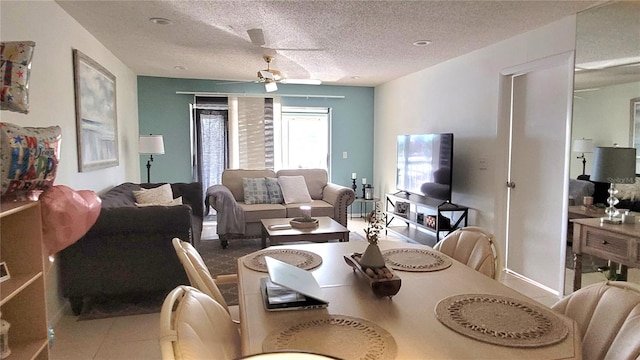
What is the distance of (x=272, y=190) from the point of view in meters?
5.34

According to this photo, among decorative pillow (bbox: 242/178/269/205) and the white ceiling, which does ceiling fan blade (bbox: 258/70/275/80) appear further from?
decorative pillow (bbox: 242/178/269/205)

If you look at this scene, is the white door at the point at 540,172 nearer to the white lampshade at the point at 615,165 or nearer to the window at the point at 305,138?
the white lampshade at the point at 615,165

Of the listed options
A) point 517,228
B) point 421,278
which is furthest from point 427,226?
point 421,278

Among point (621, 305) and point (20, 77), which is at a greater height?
point (20, 77)

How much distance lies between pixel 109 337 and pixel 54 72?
6.25ft

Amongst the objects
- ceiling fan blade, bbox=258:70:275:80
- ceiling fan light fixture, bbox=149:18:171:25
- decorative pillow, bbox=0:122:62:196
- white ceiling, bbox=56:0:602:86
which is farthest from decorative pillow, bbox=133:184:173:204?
decorative pillow, bbox=0:122:62:196

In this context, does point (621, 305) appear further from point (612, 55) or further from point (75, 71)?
point (75, 71)

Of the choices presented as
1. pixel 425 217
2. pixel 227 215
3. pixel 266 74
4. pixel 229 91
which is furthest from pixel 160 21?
pixel 425 217

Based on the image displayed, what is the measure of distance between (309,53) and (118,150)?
2573 millimetres

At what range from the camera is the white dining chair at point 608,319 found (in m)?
1.09

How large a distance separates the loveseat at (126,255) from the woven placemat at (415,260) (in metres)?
1.64

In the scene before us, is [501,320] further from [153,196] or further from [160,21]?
[153,196]

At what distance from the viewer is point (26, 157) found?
155 cm

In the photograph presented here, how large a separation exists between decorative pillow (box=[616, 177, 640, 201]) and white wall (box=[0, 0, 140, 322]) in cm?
385
